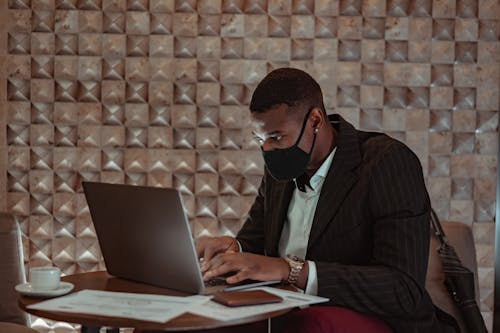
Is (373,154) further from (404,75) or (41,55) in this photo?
(41,55)

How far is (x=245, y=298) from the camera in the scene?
199cm

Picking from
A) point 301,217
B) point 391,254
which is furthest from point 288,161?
point 391,254

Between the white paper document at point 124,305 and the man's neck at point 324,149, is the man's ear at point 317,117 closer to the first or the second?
the man's neck at point 324,149

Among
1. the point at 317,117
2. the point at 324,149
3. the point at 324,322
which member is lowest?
the point at 324,322

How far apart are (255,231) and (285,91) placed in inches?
26.4

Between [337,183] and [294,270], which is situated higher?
[337,183]

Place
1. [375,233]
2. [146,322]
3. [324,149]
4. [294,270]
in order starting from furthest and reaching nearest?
[324,149], [375,233], [294,270], [146,322]

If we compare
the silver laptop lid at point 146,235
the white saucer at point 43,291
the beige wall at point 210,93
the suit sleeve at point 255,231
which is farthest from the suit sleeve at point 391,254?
the beige wall at point 210,93

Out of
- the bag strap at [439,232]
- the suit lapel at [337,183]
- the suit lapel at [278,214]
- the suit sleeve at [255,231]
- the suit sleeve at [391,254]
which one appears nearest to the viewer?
the suit sleeve at [391,254]

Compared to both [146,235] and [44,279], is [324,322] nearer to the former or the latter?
[146,235]

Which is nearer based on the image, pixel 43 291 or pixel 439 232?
pixel 43 291

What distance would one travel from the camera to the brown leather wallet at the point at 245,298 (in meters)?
1.95

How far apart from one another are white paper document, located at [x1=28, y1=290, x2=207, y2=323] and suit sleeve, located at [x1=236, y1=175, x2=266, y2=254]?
2.88 ft

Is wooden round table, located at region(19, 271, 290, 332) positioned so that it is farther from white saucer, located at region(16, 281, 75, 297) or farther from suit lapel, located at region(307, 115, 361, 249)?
suit lapel, located at region(307, 115, 361, 249)
